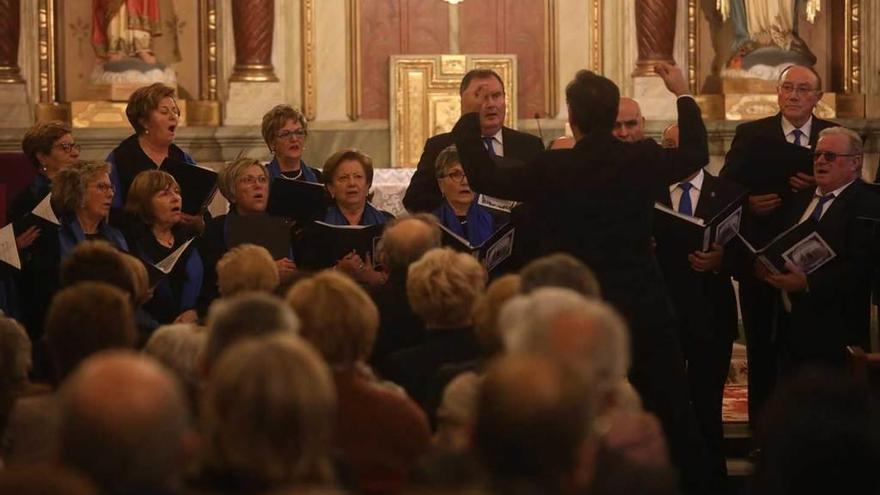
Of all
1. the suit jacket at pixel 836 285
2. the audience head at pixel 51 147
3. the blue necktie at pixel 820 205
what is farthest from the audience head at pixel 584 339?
the audience head at pixel 51 147

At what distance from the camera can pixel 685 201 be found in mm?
7285

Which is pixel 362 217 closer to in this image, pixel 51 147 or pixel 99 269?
pixel 51 147

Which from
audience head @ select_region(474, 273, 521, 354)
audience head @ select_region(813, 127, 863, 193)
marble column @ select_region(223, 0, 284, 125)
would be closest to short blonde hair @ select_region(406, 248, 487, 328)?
audience head @ select_region(474, 273, 521, 354)

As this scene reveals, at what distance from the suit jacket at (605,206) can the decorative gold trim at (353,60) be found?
7056 millimetres

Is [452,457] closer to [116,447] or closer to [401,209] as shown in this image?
[116,447]

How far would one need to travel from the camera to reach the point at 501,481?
277 centimetres

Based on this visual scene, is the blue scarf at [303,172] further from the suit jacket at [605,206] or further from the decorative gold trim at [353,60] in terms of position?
the decorative gold trim at [353,60]

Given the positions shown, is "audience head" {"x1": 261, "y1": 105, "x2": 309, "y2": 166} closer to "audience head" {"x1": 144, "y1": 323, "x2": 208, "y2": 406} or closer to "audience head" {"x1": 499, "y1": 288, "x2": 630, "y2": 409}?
"audience head" {"x1": 144, "y1": 323, "x2": 208, "y2": 406}

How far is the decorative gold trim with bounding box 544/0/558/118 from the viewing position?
41.2 ft

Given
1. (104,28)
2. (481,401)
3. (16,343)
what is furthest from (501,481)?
(104,28)

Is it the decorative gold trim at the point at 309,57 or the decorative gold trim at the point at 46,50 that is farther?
the decorative gold trim at the point at 309,57

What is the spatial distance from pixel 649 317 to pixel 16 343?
211 cm

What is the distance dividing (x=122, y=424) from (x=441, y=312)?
2257 millimetres

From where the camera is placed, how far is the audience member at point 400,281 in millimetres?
5832
